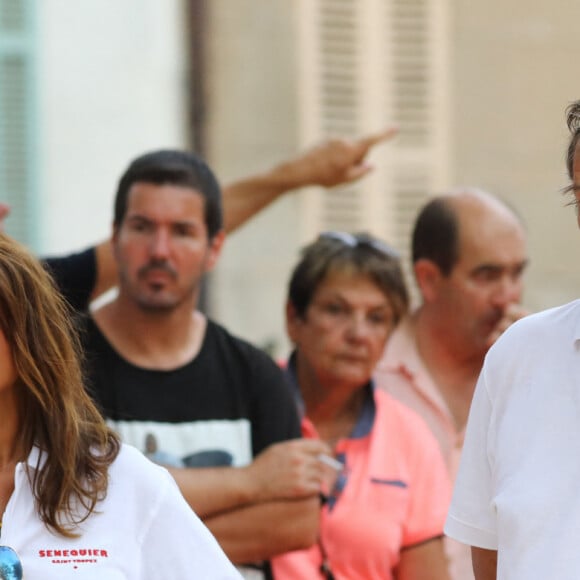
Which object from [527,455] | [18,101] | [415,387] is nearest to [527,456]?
[527,455]

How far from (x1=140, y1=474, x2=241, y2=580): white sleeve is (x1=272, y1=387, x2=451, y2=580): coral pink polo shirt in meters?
1.34

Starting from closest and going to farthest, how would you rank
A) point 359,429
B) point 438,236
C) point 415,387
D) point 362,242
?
point 359,429, point 362,242, point 415,387, point 438,236

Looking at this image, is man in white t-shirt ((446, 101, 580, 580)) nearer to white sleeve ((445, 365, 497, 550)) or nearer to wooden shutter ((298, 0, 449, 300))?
white sleeve ((445, 365, 497, 550))

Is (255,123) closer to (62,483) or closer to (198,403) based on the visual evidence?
(198,403)

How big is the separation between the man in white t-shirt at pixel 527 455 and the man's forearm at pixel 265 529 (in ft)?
3.44

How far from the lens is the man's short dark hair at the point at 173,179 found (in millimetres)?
4496

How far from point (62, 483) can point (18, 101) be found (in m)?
4.40

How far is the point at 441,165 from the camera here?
7.73 meters

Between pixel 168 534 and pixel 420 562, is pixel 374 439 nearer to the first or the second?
pixel 420 562

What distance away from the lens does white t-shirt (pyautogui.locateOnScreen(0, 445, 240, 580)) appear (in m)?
2.87

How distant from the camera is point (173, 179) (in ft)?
14.8

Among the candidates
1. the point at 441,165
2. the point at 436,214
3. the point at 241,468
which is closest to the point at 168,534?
the point at 241,468

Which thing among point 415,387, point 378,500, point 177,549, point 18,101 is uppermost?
point 18,101

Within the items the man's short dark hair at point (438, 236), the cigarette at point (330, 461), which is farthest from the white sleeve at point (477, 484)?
the man's short dark hair at point (438, 236)
